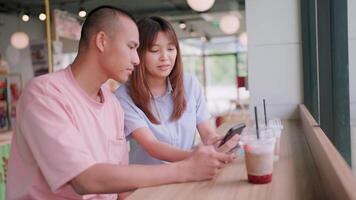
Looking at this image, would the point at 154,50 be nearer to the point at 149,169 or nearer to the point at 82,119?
the point at 82,119

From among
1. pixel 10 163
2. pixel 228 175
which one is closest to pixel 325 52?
pixel 228 175

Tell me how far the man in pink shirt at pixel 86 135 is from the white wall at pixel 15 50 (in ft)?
24.8

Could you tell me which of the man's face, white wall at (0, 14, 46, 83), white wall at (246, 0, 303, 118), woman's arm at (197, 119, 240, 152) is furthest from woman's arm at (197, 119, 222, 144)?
white wall at (0, 14, 46, 83)

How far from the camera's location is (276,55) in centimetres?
320

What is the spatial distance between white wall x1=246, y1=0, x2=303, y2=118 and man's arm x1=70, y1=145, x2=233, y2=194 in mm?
1984

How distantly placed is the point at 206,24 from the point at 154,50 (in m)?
10.7

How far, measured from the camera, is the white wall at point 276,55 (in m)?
3.17

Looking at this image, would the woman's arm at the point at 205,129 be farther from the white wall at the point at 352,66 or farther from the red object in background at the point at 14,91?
the red object in background at the point at 14,91

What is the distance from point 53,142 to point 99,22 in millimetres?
509

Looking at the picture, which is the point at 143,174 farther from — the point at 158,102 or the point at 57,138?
the point at 158,102

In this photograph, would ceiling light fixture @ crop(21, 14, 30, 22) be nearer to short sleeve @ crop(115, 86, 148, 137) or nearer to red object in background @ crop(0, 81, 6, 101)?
red object in background @ crop(0, 81, 6, 101)

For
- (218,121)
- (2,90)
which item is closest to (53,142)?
(2,90)

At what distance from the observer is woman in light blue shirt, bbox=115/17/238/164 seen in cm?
173

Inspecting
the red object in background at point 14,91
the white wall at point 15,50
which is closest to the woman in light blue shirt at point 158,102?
the red object in background at point 14,91
